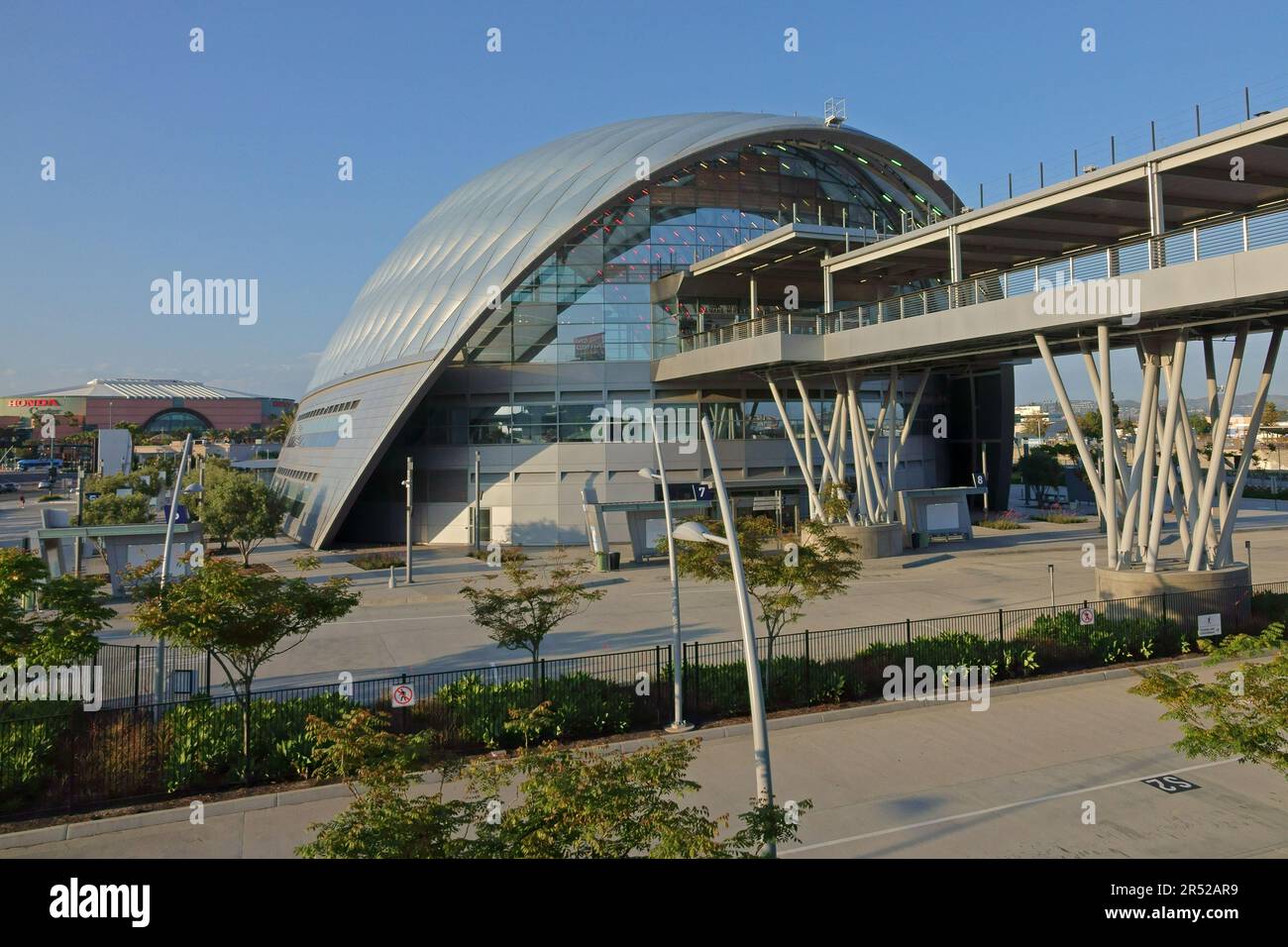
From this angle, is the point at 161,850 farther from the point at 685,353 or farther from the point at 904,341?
the point at 685,353

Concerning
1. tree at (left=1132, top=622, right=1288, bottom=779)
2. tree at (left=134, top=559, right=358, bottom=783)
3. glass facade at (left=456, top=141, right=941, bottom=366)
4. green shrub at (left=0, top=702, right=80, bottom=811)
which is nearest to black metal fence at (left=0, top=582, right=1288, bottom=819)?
green shrub at (left=0, top=702, right=80, bottom=811)

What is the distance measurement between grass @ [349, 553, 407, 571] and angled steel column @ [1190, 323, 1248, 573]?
28005mm

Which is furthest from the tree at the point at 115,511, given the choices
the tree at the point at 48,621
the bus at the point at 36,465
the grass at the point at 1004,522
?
the bus at the point at 36,465

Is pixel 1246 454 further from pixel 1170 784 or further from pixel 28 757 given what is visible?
pixel 28 757

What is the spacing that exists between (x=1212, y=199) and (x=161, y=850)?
29749 millimetres

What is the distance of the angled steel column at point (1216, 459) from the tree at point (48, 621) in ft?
80.0

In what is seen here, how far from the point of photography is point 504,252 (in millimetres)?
43250

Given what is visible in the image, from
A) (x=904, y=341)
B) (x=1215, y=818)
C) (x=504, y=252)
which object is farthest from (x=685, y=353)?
(x=1215, y=818)

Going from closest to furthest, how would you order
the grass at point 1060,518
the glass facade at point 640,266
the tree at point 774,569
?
1. the tree at point 774,569
2. the glass facade at point 640,266
3. the grass at point 1060,518

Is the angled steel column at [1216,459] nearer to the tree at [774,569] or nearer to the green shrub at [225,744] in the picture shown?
the tree at [774,569]

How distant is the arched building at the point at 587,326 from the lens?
43.2m

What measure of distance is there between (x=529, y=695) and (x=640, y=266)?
Result: 107 feet

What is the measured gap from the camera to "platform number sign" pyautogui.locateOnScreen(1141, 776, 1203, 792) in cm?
1282
